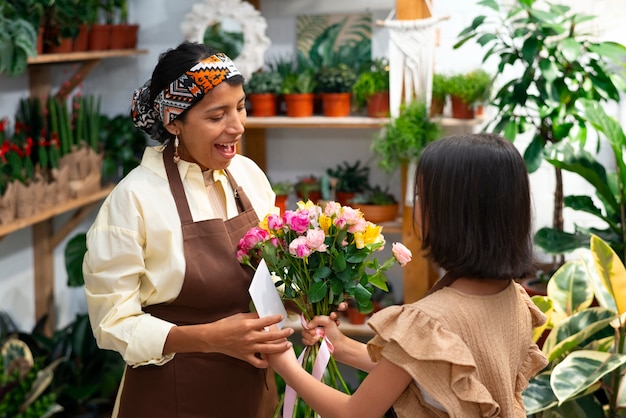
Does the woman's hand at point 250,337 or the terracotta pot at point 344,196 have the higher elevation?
the woman's hand at point 250,337

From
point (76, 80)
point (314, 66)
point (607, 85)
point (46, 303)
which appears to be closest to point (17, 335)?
point (46, 303)

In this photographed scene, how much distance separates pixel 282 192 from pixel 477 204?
7.76 ft

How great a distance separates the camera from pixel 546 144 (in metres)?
3.45

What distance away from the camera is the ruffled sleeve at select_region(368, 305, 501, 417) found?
1.48 meters

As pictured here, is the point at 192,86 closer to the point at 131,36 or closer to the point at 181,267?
the point at 181,267

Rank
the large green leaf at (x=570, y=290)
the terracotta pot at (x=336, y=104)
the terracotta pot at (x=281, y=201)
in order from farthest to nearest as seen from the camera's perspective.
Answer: the terracotta pot at (x=281, y=201) → the terracotta pot at (x=336, y=104) → the large green leaf at (x=570, y=290)

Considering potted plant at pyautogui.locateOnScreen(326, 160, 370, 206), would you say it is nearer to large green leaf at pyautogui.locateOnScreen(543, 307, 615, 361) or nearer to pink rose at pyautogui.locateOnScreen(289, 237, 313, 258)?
large green leaf at pyautogui.locateOnScreen(543, 307, 615, 361)

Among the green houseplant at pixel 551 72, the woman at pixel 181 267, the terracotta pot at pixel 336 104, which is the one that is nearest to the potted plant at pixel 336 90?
the terracotta pot at pixel 336 104

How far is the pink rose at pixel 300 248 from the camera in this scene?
1.72 meters

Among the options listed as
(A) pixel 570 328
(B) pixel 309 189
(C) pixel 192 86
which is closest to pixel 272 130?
(B) pixel 309 189

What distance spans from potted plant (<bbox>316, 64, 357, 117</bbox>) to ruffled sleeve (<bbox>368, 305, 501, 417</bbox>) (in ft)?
7.23

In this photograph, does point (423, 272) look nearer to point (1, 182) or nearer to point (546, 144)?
point (546, 144)

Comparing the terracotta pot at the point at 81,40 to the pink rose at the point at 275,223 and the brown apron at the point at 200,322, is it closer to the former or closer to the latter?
the brown apron at the point at 200,322

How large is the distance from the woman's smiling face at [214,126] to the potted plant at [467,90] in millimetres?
1679
